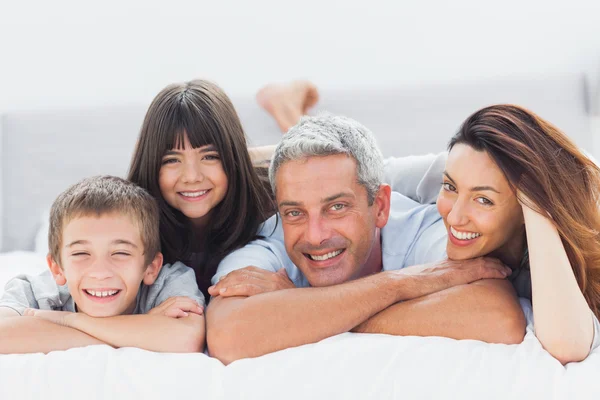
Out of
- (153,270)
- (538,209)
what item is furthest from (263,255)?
(538,209)

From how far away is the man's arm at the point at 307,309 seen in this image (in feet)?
4.92

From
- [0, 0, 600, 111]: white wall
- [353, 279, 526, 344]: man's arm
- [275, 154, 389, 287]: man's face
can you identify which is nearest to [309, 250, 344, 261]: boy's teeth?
[275, 154, 389, 287]: man's face

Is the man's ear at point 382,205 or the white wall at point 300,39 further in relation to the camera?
the white wall at point 300,39

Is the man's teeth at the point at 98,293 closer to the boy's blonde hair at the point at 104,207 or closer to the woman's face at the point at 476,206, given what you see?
the boy's blonde hair at the point at 104,207

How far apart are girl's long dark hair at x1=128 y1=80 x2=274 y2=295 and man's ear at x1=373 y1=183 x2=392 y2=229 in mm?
363

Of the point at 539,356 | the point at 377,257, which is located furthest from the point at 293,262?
the point at 539,356

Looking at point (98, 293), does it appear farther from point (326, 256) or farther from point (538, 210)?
point (538, 210)

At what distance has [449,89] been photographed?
2879 millimetres

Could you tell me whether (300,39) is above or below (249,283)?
above

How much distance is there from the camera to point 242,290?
5.34 ft

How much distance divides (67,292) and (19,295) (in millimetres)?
111

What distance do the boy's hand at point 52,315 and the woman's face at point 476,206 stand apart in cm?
86

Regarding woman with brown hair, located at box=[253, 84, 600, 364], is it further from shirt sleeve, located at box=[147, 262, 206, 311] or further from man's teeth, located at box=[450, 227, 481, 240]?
shirt sleeve, located at box=[147, 262, 206, 311]

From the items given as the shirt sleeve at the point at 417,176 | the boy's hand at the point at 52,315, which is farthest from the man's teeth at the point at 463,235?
the boy's hand at the point at 52,315
